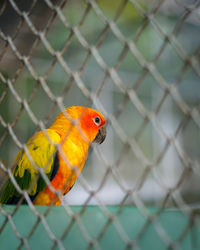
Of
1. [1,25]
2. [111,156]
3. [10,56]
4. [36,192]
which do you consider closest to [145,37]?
[111,156]

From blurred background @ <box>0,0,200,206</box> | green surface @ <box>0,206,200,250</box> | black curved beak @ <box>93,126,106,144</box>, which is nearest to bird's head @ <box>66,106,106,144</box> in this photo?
black curved beak @ <box>93,126,106,144</box>

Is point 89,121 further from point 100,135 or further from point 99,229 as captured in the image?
point 99,229

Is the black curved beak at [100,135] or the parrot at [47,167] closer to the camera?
the parrot at [47,167]

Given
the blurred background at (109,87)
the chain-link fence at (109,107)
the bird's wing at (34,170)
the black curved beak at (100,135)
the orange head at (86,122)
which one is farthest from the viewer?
the blurred background at (109,87)

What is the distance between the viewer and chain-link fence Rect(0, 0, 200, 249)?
22.6 inches

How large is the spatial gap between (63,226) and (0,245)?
0.19m

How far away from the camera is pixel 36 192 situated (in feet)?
4.21

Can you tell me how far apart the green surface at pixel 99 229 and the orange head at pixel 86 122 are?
27.2 inches

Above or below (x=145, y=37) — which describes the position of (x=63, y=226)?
below

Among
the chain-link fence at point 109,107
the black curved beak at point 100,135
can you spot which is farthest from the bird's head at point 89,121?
the chain-link fence at point 109,107

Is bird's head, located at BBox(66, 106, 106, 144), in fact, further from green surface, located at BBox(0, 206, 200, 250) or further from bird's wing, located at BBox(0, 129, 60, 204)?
green surface, located at BBox(0, 206, 200, 250)

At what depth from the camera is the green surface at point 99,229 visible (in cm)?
65

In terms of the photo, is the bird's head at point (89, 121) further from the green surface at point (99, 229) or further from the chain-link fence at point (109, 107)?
the green surface at point (99, 229)

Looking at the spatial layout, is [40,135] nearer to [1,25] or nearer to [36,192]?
[36,192]
